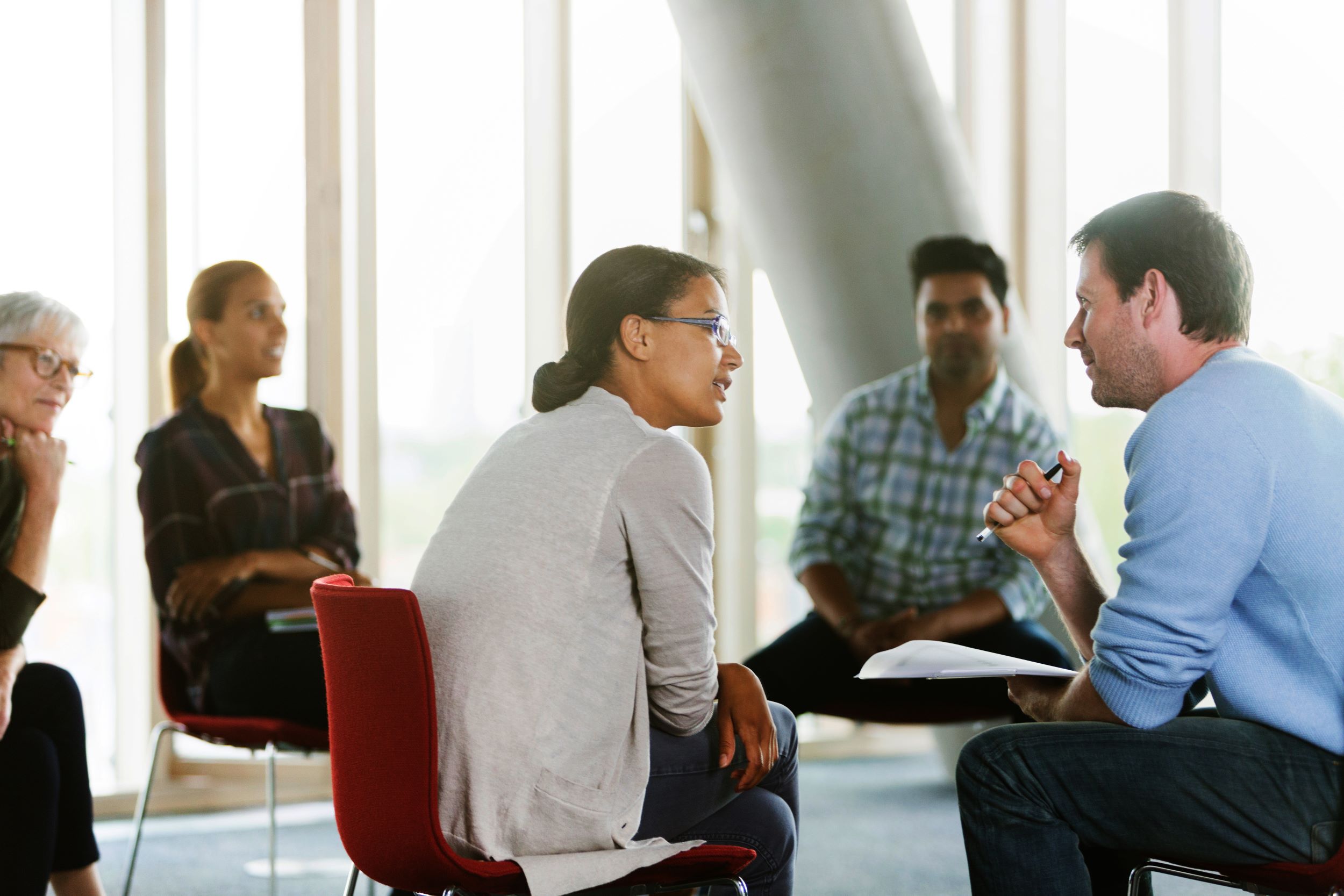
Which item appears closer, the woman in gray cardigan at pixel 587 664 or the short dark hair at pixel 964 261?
the woman in gray cardigan at pixel 587 664

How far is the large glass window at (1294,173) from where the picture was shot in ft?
14.8

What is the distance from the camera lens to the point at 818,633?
9.58 ft

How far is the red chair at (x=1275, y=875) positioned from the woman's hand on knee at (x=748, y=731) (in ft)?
1.66

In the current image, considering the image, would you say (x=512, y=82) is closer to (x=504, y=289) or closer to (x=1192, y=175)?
(x=504, y=289)

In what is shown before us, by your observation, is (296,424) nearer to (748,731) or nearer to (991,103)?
(748,731)

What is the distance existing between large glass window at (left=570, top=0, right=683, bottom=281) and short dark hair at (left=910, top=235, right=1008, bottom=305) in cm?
143

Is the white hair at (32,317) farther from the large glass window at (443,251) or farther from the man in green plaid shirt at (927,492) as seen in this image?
the large glass window at (443,251)

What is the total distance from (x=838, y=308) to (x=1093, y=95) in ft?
6.34

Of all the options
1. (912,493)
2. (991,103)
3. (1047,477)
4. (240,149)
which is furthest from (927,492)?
(240,149)

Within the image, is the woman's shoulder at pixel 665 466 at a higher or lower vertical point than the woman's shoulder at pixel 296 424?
higher

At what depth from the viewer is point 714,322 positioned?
173cm

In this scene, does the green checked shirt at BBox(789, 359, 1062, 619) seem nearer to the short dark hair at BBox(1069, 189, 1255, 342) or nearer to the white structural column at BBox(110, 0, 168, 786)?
the short dark hair at BBox(1069, 189, 1255, 342)

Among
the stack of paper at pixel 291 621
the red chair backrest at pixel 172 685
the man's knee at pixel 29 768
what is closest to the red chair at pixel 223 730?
the red chair backrest at pixel 172 685

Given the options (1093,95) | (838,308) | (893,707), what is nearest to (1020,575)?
(893,707)
